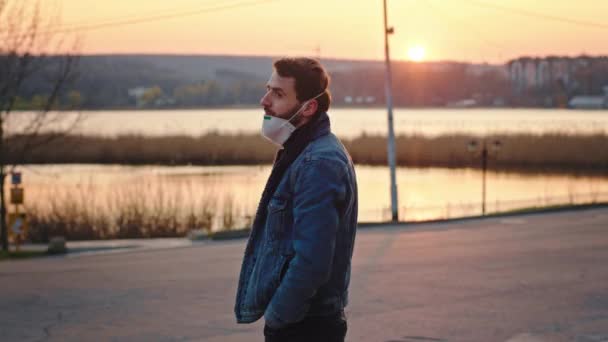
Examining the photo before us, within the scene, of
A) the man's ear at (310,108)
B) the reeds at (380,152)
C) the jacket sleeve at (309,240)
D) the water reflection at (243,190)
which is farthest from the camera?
the reeds at (380,152)

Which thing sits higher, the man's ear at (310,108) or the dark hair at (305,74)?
the dark hair at (305,74)

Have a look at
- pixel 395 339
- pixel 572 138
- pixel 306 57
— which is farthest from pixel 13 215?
pixel 572 138

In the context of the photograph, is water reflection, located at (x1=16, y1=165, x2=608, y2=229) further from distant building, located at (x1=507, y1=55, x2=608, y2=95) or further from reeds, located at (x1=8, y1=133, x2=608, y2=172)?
distant building, located at (x1=507, y1=55, x2=608, y2=95)

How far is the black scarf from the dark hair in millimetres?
102

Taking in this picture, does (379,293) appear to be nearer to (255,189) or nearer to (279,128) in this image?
(279,128)

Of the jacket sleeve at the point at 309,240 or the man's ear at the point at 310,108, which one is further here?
the man's ear at the point at 310,108

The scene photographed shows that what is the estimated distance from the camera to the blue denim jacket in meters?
4.18

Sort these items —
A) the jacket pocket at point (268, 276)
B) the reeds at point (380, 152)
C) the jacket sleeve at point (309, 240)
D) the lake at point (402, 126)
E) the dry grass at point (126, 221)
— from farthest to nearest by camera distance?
1. the lake at point (402, 126)
2. the reeds at point (380, 152)
3. the dry grass at point (126, 221)
4. the jacket pocket at point (268, 276)
5. the jacket sleeve at point (309, 240)

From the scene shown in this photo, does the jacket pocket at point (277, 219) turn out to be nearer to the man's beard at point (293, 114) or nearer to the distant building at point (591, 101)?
the man's beard at point (293, 114)

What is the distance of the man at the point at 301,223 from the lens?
4.18 metres

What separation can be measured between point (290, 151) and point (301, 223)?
0.38m

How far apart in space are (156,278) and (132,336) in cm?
443

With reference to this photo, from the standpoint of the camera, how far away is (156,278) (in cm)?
1341

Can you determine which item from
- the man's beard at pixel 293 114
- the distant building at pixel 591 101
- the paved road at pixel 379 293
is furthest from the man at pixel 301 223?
the distant building at pixel 591 101
